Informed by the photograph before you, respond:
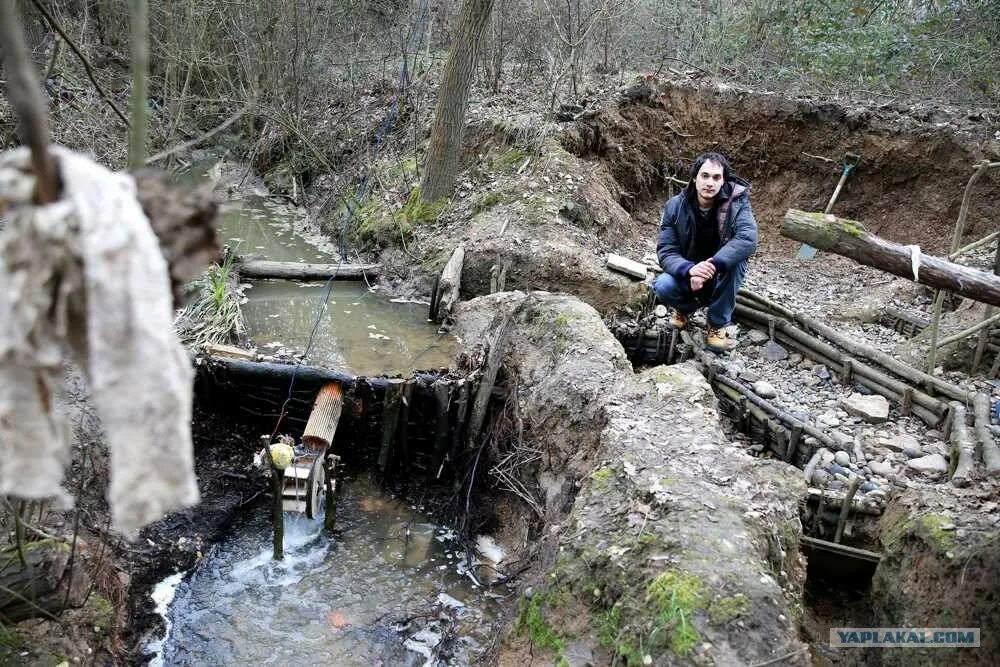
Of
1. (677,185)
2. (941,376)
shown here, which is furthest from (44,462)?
(677,185)

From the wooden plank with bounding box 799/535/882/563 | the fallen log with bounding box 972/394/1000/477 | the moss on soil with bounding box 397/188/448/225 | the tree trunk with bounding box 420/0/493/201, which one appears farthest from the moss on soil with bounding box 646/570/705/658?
the tree trunk with bounding box 420/0/493/201

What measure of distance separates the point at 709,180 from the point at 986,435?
2439mm

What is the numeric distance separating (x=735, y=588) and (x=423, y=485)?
3138 millimetres

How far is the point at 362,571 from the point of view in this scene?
4844 millimetres

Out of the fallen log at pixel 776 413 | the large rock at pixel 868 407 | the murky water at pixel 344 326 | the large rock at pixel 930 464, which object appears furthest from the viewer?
the murky water at pixel 344 326

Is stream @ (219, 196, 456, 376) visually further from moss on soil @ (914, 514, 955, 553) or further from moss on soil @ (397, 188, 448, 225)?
moss on soil @ (914, 514, 955, 553)

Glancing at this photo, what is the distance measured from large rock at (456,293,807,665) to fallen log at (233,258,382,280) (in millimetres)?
4029

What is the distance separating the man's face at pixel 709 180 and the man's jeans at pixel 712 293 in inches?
26.0

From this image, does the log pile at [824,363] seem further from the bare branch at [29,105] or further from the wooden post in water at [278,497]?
the bare branch at [29,105]

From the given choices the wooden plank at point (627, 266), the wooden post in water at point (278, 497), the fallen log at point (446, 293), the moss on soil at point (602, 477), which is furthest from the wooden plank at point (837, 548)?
the fallen log at point (446, 293)

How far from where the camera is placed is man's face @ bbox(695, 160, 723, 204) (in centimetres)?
512

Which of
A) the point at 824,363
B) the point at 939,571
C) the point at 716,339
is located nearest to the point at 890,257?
the point at 939,571

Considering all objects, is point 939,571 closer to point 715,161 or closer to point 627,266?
point 715,161

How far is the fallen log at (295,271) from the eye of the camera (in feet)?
26.7
